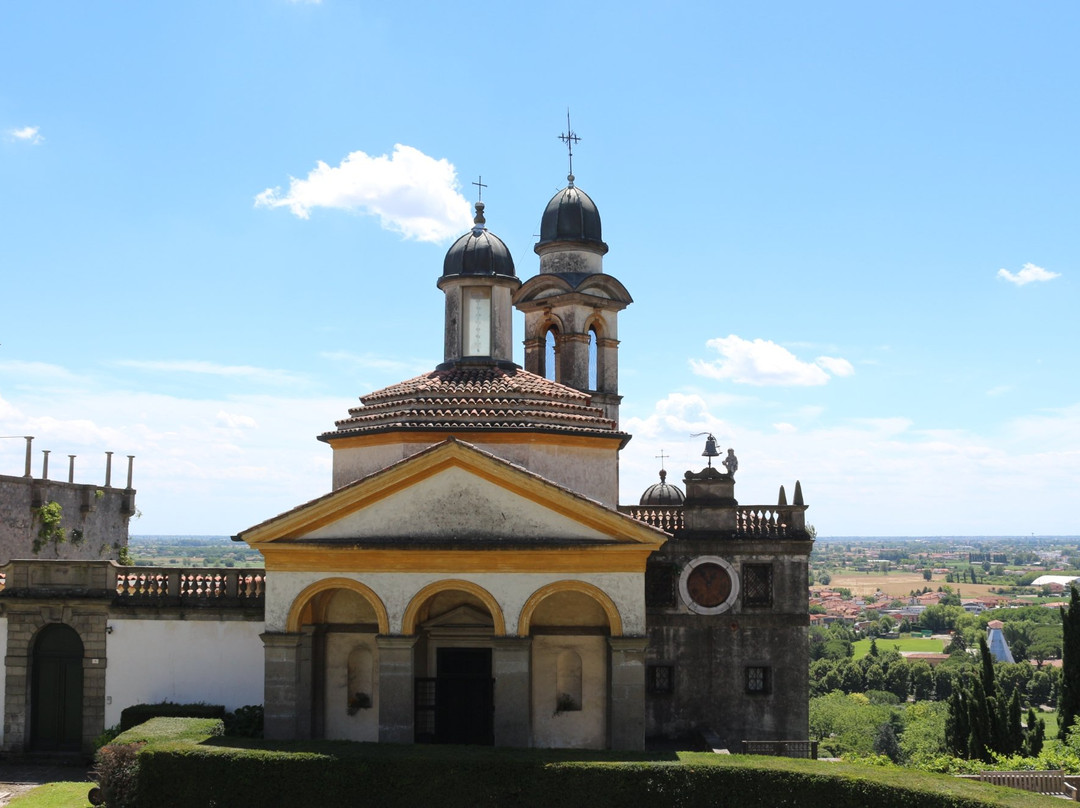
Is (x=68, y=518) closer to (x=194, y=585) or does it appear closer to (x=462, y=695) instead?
(x=194, y=585)

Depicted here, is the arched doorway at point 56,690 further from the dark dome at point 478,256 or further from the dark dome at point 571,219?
the dark dome at point 571,219

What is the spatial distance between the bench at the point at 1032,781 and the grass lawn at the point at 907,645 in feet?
375

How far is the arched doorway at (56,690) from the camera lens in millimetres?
23297

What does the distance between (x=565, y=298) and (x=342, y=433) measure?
32.4 feet

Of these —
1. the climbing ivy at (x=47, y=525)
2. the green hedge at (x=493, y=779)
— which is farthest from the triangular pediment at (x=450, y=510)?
the climbing ivy at (x=47, y=525)

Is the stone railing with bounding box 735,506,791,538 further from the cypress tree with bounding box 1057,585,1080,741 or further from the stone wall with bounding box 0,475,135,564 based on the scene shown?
the stone wall with bounding box 0,475,135,564

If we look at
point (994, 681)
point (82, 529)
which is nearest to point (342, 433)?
point (82, 529)

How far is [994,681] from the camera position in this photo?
34281 millimetres

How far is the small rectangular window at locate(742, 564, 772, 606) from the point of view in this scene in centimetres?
2586

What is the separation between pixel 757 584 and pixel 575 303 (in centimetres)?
969

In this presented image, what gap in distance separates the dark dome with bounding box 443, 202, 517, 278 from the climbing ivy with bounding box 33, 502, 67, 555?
780 inches

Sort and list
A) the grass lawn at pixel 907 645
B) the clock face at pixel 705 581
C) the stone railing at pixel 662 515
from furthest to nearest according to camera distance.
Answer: the grass lawn at pixel 907 645
the stone railing at pixel 662 515
the clock face at pixel 705 581

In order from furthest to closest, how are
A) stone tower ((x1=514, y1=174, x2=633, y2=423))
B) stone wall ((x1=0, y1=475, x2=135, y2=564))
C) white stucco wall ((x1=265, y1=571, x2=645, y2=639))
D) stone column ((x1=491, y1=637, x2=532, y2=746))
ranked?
1. stone wall ((x1=0, y1=475, x2=135, y2=564))
2. stone tower ((x1=514, y1=174, x2=633, y2=423))
3. white stucco wall ((x1=265, y1=571, x2=645, y2=639))
4. stone column ((x1=491, y1=637, x2=532, y2=746))

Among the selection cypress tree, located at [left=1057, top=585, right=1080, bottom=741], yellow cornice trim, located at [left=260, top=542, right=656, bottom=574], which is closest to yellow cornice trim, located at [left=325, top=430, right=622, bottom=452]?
yellow cornice trim, located at [left=260, top=542, right=656, bottom=574]
